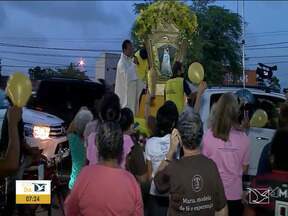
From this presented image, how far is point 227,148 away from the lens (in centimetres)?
548

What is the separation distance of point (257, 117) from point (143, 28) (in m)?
3.03

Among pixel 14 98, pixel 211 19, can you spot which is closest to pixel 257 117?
pixel 14 98

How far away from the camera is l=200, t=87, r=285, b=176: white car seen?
7496 mm

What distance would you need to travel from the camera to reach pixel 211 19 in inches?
1410

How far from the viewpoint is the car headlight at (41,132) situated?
9734 millimetres

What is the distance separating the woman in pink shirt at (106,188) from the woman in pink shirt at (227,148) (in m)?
1.66

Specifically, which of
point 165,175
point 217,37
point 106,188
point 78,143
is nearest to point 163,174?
point 165,175

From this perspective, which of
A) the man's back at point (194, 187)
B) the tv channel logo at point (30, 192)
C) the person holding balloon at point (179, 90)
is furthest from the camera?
the person holding balloon at point (179, 90)

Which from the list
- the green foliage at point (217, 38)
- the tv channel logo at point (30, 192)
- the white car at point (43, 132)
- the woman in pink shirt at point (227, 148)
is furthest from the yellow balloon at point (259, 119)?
the green foliage at point (217, 38)

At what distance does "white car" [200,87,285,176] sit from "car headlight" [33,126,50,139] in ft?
10.7

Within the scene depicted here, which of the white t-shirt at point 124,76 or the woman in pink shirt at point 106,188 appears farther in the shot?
the white t-shirt at point 124,76

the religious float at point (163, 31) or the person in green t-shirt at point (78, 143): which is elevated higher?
the religious float at point (163, 31)

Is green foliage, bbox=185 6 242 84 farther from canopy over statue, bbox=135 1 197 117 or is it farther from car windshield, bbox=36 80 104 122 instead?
canopy over statue, bbox=135 1 197 117

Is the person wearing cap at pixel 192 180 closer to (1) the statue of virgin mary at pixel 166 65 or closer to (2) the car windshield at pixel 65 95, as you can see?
(1) the statue of virgin mary at pixel 166 65
